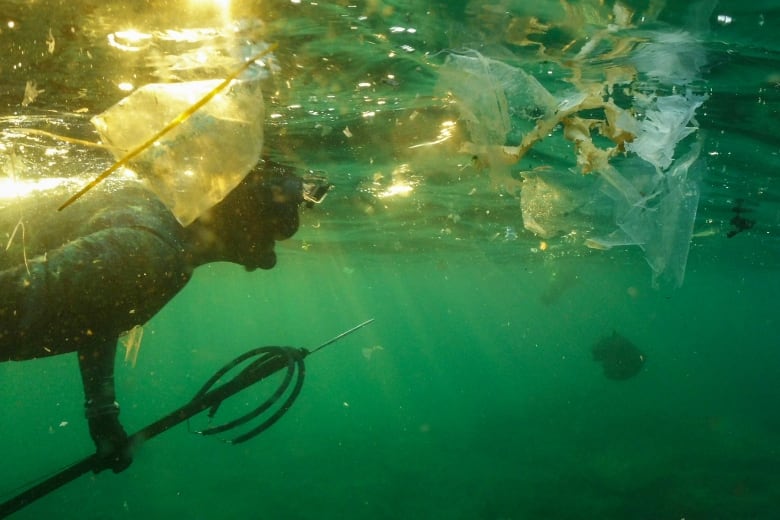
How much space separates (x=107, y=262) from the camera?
3.28m

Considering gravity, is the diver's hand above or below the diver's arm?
below

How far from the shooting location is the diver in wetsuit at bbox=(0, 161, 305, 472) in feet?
10.2

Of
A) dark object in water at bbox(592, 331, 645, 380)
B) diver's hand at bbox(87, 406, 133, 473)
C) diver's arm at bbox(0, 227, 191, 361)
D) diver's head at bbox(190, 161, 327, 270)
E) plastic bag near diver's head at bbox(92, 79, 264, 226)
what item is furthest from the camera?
dark object in water at bbox(592, 331, 645, 380)

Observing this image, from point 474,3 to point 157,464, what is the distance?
108 feet

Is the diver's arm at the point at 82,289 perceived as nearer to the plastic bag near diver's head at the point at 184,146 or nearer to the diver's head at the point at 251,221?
the plastic bag near diver's head at the point at 184,146

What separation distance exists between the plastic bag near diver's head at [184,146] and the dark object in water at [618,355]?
2667 cm

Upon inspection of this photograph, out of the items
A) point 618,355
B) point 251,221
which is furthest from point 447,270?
point 251,221

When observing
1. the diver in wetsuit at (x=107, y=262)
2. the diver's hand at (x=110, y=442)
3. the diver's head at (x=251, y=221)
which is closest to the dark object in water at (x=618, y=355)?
the diver's head at (x=251, y=221)

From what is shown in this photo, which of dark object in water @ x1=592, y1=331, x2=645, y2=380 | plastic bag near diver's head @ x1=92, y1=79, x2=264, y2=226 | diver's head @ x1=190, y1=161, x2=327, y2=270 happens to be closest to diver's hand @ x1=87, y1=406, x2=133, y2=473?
diver's head @ x1=190, y1=161, x2=327, y2=270

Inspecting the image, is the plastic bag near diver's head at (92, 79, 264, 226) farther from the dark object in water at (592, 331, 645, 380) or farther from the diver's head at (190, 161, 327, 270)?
the dark object in water at (592, 331, 645, 380)

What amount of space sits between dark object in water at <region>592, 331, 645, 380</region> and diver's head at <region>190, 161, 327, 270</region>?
2488 cm

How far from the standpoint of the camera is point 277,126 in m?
9.69

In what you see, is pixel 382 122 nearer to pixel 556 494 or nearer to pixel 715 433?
pixel 556 494

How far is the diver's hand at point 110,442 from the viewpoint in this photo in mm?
5344
